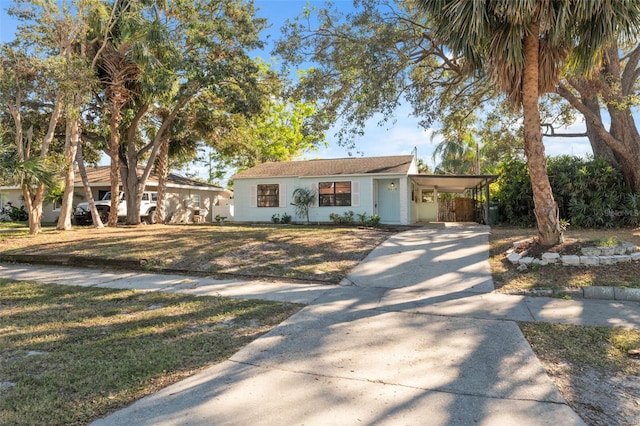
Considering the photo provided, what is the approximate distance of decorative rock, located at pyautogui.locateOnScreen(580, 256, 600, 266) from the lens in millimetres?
7435

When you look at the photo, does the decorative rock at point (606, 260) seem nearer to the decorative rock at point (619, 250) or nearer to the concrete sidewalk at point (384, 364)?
the decorative rock at point (619, 250)

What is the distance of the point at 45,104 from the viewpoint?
47.0 feet

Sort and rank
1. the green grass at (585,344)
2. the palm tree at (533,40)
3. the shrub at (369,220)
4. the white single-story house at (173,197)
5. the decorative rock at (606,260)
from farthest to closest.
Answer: the white single-story house at (173,197) < the shrub at (369,220) < the decorative rock at (606,260) < the palm tree at (533,40) < the green grass at (585,344)

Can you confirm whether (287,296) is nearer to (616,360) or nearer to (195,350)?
(195,350)

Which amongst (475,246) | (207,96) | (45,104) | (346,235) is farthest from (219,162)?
(475,246)

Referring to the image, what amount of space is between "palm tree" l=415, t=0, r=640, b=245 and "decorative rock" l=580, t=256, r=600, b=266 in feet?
3.01

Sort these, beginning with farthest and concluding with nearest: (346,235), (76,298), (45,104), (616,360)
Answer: (45,104) < (346,235) < (76,298) < (616,360)

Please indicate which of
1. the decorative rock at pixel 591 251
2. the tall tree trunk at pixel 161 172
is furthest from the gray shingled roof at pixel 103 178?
the decorative rock at pixel 591 251

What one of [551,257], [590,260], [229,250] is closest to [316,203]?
[229,250]

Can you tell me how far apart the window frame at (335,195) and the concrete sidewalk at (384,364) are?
11.6m

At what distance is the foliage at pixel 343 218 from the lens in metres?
18.1

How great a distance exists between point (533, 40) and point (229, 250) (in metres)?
8.39

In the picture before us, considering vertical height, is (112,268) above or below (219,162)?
below

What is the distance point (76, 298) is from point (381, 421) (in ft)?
18.2
